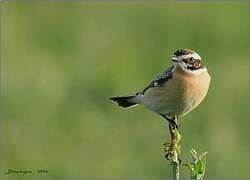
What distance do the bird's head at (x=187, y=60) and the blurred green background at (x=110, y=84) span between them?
1786 millimetres

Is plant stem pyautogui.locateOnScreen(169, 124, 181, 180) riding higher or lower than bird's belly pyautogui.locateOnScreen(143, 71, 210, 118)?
lower

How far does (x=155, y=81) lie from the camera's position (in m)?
9.21

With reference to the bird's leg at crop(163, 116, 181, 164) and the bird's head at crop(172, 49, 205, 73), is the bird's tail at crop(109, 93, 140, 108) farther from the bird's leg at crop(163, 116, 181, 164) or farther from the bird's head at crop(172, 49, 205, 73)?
the bird's leg at crop(163, 116, 181, 164)

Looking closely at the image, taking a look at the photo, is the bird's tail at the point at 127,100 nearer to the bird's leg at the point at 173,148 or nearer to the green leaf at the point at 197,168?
the bird's leg at the point at 173,148

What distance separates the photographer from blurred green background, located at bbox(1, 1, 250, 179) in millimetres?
10766

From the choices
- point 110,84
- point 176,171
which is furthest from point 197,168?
point 110,84

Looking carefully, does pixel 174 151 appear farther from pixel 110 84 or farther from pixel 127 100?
pixel 110 84

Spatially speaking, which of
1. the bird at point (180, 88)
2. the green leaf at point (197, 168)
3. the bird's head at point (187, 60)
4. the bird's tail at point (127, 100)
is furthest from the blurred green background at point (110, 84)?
the green leaf at point (197, 168)

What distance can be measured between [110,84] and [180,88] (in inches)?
160

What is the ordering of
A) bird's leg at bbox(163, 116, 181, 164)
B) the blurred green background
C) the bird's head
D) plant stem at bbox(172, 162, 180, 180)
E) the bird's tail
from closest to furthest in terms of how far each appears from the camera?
plant stem at bbox(172, 162, 180, 180)
bird's leg at bbox(163, 116, 181, 164)
the bird's head
the bird's tail
the blurred green background

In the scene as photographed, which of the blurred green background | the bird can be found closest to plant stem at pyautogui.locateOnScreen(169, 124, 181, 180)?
the bird

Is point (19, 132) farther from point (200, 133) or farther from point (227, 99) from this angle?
point (227, 99)

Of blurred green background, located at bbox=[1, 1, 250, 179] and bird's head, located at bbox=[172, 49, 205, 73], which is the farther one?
blurred green background, located at bbox=[1, 1, 250, 179]

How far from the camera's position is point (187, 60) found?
8.63 m
